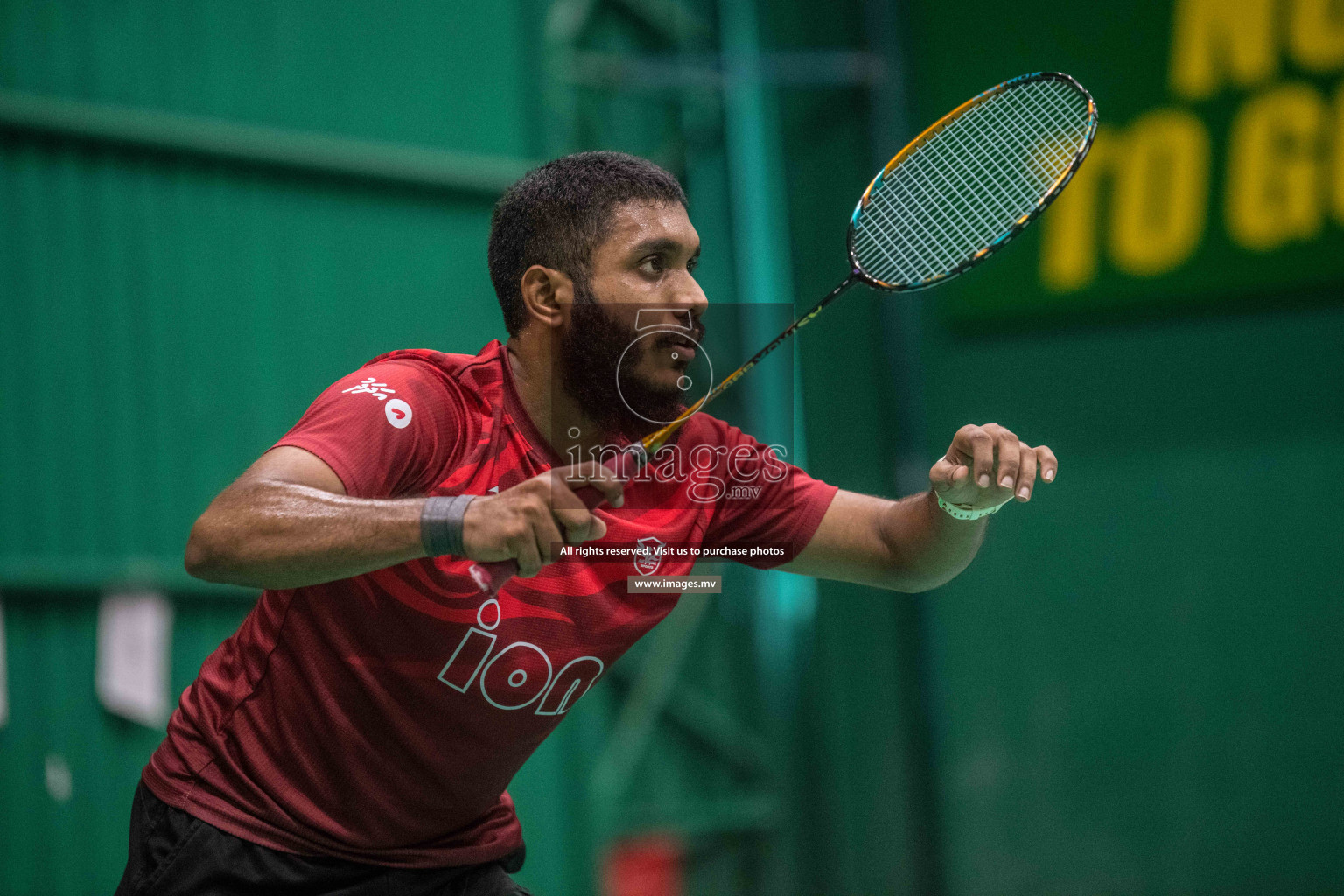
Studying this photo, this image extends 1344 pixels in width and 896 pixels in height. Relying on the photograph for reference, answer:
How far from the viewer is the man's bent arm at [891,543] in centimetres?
245

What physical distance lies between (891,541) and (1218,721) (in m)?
4.51

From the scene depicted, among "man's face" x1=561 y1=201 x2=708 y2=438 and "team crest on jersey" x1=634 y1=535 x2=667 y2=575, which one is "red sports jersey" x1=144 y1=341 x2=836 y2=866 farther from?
"man's face" x1=561 y1=201 x2=708 y2=438

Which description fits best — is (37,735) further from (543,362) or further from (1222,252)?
(1222,252)

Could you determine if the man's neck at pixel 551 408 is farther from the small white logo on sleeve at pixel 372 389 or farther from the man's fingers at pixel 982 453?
the man's fingers at pixel 982 453

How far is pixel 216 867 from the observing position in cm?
224

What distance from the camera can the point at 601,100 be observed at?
672cm

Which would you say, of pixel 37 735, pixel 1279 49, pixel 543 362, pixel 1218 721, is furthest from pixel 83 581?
pixel 1279 49

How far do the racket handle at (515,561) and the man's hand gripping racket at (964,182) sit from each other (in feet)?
2.97

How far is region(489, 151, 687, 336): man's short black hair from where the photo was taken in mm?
2580

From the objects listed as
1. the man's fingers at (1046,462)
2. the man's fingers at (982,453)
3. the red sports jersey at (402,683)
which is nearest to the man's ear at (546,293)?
the red sports jersey at (402,683)

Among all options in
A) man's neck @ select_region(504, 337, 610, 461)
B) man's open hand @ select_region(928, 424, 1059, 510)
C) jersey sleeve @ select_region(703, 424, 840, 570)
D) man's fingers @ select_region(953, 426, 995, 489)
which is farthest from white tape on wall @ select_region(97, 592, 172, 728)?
man's fingers @ select_region(953, 426, 995, 489)

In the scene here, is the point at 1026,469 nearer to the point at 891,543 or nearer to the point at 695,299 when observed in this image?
the point at 891,543

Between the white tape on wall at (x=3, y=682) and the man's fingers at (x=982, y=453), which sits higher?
the man's fingers at (x=982, y=453)

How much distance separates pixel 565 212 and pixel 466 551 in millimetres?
1044
